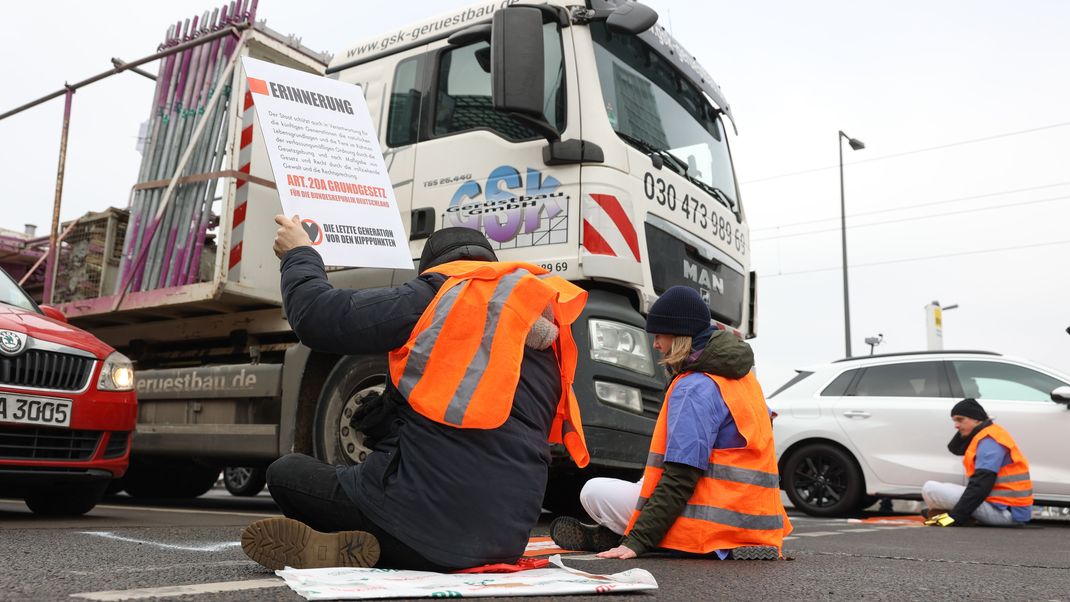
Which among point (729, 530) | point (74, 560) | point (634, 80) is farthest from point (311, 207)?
point (634, 80)

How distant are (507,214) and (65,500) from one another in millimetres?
2954

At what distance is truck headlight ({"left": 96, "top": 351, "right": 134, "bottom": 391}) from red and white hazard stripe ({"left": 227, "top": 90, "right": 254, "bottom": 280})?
0.80 meters

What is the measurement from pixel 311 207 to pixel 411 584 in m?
1.44

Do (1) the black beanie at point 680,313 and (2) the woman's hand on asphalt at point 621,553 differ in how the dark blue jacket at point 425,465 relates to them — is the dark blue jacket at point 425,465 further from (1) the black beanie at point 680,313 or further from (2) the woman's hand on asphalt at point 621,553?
(1) the black beanie at point 680,313

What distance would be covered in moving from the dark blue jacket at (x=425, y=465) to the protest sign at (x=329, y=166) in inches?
20.5

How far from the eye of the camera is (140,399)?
21.6 feet

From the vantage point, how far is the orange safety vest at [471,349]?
2561 millimetres

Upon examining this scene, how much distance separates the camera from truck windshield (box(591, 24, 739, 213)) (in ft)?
17.2

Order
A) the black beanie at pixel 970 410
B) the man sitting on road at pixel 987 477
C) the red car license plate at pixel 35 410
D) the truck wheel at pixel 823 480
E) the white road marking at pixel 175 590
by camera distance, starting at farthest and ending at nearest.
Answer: the truck wheel at pixel 823 480, the black beanie at pixel 970 410, the man sitting on road at pixel 987 477, the red car license plate at pixel 35 410, the white road marking at pixel 175 590

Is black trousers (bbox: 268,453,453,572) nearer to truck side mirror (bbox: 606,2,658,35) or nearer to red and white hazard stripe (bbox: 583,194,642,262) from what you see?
red and white hazard stripe (bbox: 583,194,642,262)

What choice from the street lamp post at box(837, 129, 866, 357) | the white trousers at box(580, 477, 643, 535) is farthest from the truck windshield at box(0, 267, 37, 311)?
the street lamp post at box(837, 129, 866, 357)

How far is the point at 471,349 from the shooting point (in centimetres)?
256

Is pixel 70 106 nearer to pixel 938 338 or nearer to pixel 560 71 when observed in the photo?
pixel 560 71

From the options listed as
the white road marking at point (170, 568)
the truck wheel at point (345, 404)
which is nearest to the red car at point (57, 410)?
the truck wheel at point (345, 404)
